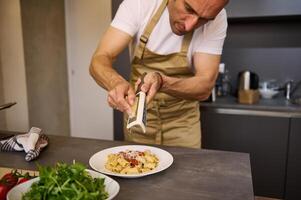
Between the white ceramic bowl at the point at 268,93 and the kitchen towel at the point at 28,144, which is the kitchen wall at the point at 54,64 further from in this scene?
the white ceramic bowl at the point at 268,93

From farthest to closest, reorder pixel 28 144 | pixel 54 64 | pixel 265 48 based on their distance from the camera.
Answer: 1. pixel 54 64
2. pixel 265 48
3. pixel 28 144

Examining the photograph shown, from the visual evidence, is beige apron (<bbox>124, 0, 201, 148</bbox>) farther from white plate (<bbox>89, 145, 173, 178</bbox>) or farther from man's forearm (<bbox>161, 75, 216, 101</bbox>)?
white plate (<bbox>89, 145, 173, 178</bbox>)

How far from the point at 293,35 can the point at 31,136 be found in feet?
6.21

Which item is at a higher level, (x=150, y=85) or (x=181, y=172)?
(x=150, y=85)

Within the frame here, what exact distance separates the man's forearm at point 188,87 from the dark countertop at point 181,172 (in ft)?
0.71

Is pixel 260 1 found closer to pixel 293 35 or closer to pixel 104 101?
pixel 293 35

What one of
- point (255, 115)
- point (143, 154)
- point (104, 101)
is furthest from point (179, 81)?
point (104, 101)

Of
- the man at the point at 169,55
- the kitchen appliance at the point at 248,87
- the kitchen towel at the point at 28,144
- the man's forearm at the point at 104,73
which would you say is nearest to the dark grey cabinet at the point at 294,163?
the kitchen appliance at the point at 248,87

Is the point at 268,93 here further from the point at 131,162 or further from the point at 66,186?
the point at 66,186

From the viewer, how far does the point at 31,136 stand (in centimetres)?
95

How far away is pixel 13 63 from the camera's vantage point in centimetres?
192

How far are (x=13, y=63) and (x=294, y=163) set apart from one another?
1893 mm

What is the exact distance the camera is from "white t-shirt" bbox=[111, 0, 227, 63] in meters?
1.17

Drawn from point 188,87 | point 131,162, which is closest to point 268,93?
point 188,87
